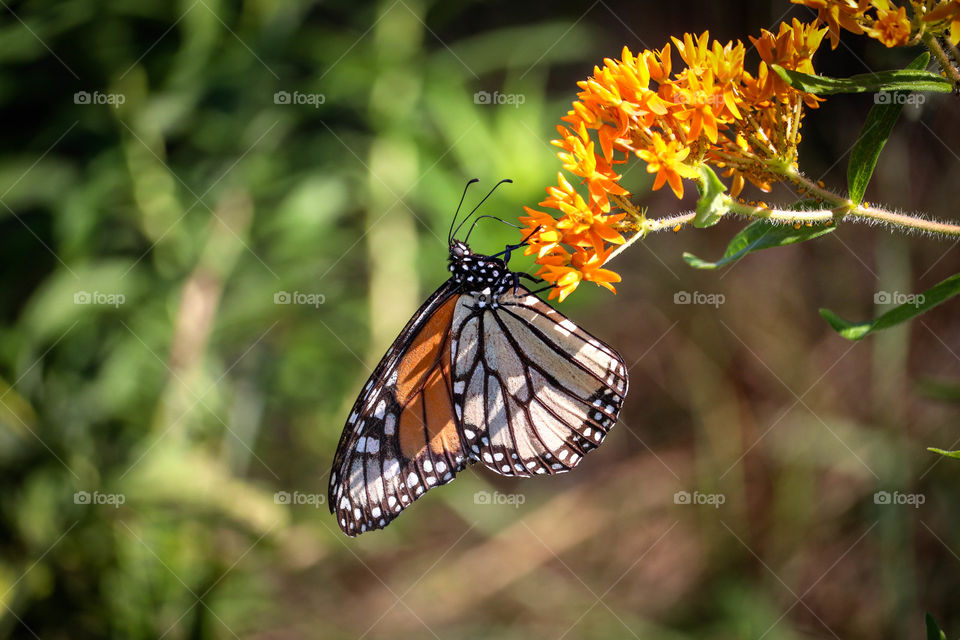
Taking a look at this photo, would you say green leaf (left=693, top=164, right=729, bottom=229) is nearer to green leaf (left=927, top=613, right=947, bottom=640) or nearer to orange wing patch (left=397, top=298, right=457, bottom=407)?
green leaf (left=927, top=613, right=947, bottom=640)

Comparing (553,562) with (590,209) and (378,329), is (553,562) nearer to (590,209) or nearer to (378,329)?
(378,329)

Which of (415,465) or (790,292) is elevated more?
(790,292)

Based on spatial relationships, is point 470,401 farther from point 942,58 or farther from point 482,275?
point 942,58

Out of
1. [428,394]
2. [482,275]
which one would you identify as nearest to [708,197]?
[482,275]

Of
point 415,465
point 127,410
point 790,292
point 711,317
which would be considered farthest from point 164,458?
point 790,292

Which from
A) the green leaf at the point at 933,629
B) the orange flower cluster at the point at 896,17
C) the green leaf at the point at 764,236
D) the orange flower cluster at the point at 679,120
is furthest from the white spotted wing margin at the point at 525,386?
the orange flower cluster at the point at 896,17

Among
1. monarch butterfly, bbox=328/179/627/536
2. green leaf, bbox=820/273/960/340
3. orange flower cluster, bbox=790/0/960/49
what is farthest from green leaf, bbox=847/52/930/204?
monarch butterfly, bbox=328/179/627/536

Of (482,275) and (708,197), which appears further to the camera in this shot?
(482,275)
